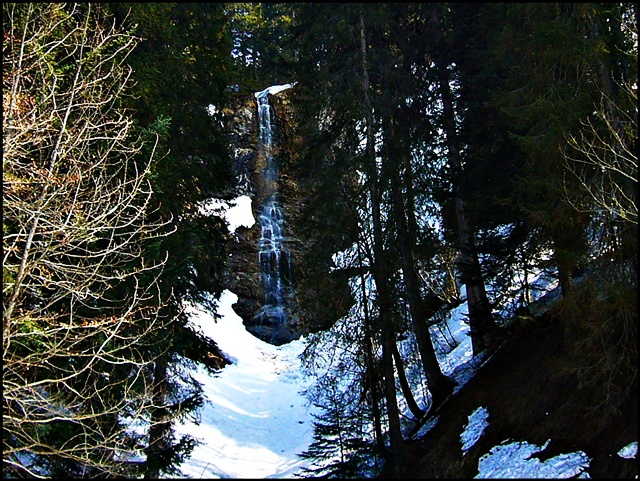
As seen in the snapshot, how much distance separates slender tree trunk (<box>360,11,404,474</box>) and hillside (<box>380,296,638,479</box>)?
1.74 feet

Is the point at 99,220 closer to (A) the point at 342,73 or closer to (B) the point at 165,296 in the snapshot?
(B) the point at 165,296

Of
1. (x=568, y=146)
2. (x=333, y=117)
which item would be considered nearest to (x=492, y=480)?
(x=568, y=146)

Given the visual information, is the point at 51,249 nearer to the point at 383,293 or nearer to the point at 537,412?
the point at 383,293

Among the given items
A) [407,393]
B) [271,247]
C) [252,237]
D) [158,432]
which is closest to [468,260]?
[407,393]

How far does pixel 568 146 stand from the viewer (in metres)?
8.29

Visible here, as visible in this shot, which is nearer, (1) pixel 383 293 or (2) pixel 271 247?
(1) pixel 383 293

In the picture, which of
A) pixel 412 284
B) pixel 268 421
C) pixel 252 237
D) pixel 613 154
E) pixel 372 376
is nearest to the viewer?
pixel 613 154

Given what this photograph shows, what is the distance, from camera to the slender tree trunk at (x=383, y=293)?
382 inches

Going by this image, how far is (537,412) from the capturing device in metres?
8.50

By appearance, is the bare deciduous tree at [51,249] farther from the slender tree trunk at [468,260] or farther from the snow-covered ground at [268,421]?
the slender tree trunk at [468,260]

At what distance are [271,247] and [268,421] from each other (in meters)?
10.5

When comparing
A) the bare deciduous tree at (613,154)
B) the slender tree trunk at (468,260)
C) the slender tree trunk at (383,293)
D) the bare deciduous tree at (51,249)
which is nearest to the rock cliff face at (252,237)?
the slender tree trunk at (468,260)

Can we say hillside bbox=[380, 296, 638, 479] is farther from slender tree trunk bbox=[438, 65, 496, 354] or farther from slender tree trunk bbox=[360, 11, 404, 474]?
slender tree trunk bbox=[438, 65, 496, 354]

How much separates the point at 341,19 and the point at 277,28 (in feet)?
58.1
